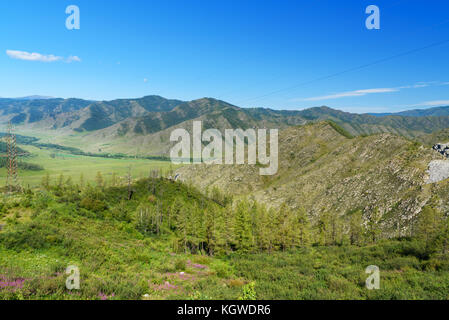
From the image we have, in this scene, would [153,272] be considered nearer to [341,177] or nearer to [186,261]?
[186,261]

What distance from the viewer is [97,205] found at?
52.8 metres

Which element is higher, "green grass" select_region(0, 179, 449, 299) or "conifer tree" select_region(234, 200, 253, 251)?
"green grass" select_region(0, 179, 449, 299)

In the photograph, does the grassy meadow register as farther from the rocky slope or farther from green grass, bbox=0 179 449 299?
the rocky slope

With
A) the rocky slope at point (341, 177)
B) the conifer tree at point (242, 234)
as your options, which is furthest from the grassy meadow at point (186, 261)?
the rocky slope at point (341, 177)

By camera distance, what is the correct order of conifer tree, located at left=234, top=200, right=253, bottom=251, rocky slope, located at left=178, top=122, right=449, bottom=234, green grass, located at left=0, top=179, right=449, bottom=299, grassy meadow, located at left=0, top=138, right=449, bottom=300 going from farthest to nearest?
1. rocky slope, located at left=178, top=122, right=449, bottom=234
2. conifer tree, located at left=234, top=200, right=253, bottom=251
3. grassy meadow, located at left=0, top=138, right=449, bottom=300
4. green grass, located at left=0, top=179, right=449, bottom=299

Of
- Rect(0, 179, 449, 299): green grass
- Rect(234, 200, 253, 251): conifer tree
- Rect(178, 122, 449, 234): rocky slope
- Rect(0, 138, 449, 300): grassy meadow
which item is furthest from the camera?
Rect(178, 122, 449, 234): rocky slope

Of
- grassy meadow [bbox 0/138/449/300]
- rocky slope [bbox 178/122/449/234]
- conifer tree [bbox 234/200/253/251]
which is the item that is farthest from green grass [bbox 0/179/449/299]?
rocky slope [bbox 178/122/449/234]

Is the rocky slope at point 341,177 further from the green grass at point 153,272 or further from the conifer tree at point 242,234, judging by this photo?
the green grass at point 153,272

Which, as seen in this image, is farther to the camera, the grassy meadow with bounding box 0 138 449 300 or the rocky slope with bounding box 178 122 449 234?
the rocky slope with bounding box 178 122 449 234

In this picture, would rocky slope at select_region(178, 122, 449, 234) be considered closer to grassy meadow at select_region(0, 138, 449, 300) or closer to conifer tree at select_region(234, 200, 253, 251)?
grassy meadow at select_region(0, 138, 449, 300)

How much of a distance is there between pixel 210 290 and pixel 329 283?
11.9 m

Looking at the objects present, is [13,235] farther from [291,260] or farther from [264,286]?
[291,260]

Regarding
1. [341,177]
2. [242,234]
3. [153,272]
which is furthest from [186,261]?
[341,177]
